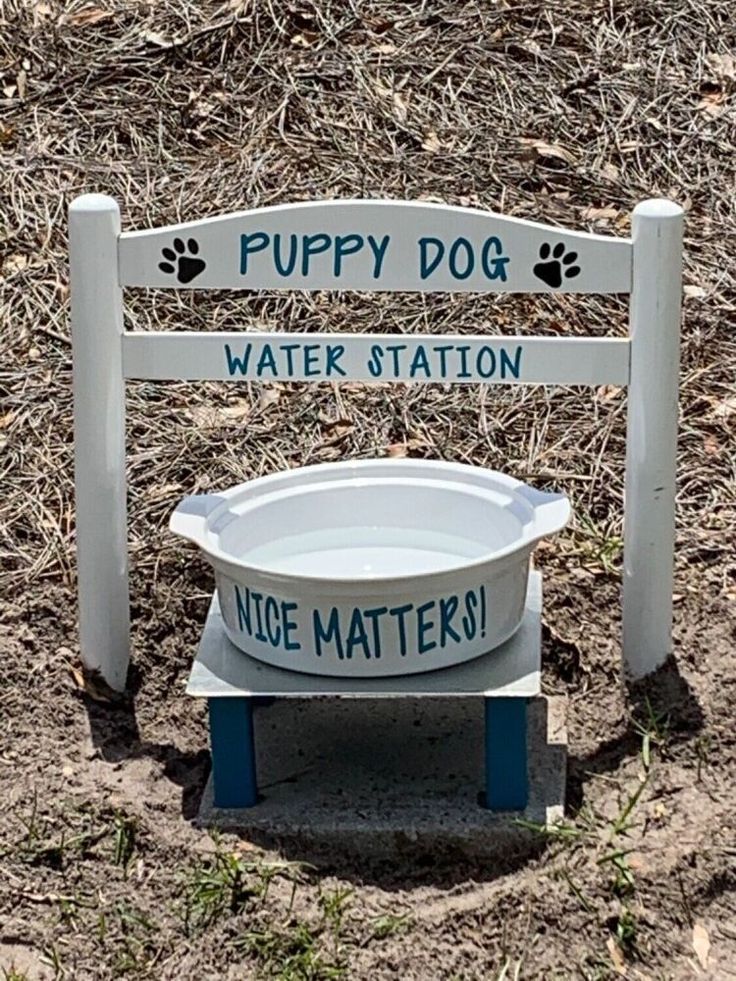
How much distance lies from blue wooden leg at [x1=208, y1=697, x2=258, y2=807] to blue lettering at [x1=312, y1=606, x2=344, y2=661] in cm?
17

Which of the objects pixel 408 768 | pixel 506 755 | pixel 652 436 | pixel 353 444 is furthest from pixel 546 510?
pixel 353 444

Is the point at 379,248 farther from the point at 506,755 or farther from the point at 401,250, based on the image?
the point at 506,755

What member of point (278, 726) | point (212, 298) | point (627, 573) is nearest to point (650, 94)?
point (212, 298)

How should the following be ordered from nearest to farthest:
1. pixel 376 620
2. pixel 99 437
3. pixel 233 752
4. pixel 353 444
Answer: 1. pixel 376 620
2. pixel 233 752
3. pixel 99 437
4. pixel 353 444

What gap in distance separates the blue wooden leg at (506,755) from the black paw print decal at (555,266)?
0.80 m

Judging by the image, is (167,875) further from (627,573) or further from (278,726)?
(627,573)

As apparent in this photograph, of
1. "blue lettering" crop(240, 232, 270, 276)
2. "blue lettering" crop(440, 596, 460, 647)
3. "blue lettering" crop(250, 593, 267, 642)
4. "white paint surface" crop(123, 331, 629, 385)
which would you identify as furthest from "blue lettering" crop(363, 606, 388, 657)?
"blue lettering" crop(240, 232, 270, 276)

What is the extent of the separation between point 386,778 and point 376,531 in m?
0.50

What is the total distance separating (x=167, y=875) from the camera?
2.96 meters

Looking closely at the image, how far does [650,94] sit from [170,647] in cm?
251

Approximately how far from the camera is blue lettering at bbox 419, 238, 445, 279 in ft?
10.5

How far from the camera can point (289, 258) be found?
3246mm

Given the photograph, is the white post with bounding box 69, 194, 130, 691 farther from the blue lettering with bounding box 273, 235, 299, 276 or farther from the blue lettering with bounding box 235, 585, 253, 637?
the blue lettering with bounding box 235, 585, 253, 637

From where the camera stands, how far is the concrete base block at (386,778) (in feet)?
10.1
